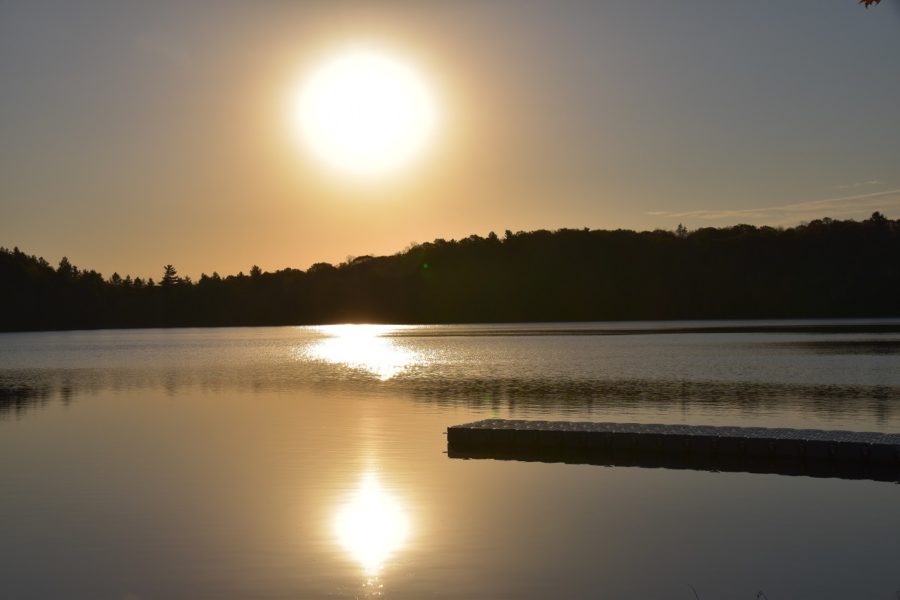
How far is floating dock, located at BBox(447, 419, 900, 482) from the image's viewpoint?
24109 millimetres

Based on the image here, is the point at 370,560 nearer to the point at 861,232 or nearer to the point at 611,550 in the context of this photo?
the point at 611,550

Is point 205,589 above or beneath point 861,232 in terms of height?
beneath

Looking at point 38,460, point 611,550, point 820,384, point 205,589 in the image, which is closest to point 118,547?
point 205,589

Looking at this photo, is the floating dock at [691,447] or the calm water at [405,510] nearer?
the calm water at [405,510]

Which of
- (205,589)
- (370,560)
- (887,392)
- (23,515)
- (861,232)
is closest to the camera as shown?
(205,589)

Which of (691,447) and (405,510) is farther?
(691,447)

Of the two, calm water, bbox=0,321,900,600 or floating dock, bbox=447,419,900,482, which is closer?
calm water, bbox=0,321,900,600

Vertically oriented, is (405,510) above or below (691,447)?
below

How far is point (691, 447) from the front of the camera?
1034 inches

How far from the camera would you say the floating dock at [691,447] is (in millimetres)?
24109

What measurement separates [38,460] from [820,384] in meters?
37.2

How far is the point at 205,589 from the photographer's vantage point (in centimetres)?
1449

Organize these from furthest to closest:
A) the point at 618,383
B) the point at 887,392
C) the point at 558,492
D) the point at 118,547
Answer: the point at 618,383 → the point at 887,392 → the point at 558,492 → the point at 118,547

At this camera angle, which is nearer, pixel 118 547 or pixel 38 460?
pixel 118 547
